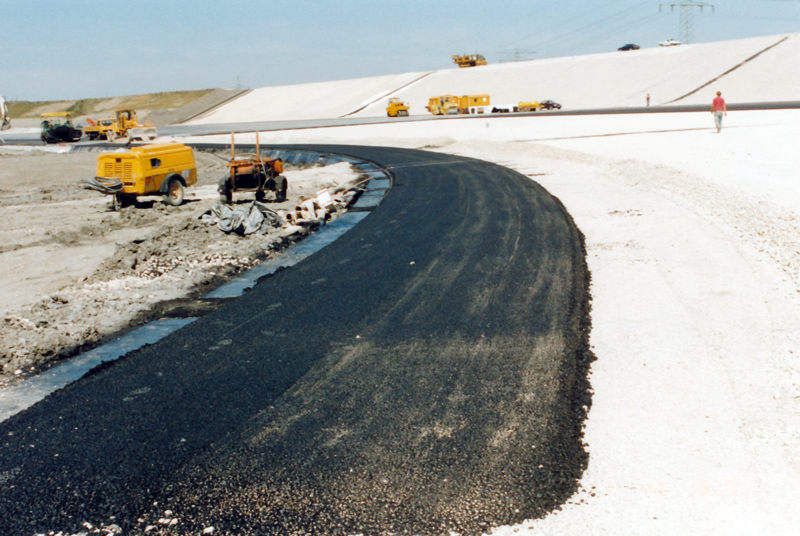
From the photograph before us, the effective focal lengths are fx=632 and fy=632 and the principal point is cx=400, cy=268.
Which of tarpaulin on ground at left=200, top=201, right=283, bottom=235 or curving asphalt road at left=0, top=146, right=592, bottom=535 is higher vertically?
tarpaulin on ground at left=200, top=201, right=283, bottom=235

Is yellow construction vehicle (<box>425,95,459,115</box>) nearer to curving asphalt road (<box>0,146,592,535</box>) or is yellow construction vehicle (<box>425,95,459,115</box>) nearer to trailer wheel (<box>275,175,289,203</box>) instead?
trailer wheel (<box>275,175,289,203</box>)

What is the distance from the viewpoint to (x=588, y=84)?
7919 cm

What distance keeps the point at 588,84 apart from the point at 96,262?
77.4m

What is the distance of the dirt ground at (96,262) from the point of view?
7.49 meters

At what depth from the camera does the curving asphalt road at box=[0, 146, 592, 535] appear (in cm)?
396

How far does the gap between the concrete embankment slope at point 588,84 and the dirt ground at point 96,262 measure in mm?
55959

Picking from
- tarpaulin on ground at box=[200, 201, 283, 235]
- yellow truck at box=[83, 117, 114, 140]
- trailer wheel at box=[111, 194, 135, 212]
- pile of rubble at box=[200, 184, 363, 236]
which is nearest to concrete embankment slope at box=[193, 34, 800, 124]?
yellow truck at box=[83, 117, 114, 140]

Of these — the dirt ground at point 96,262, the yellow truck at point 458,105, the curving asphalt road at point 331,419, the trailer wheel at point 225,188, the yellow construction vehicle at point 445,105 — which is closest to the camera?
the curving asphalt road at point 331,419

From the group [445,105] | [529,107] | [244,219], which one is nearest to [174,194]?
[244,219]

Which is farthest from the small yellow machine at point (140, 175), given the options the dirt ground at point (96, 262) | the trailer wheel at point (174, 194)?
the dirt ground at point (96, 262)

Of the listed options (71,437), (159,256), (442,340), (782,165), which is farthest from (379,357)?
(782,165)

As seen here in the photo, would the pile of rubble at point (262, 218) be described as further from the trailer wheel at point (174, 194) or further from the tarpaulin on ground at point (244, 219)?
the trailer wheel at point (174, 194)

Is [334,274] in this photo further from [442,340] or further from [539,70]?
[539,70]

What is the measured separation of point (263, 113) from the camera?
327 feet
